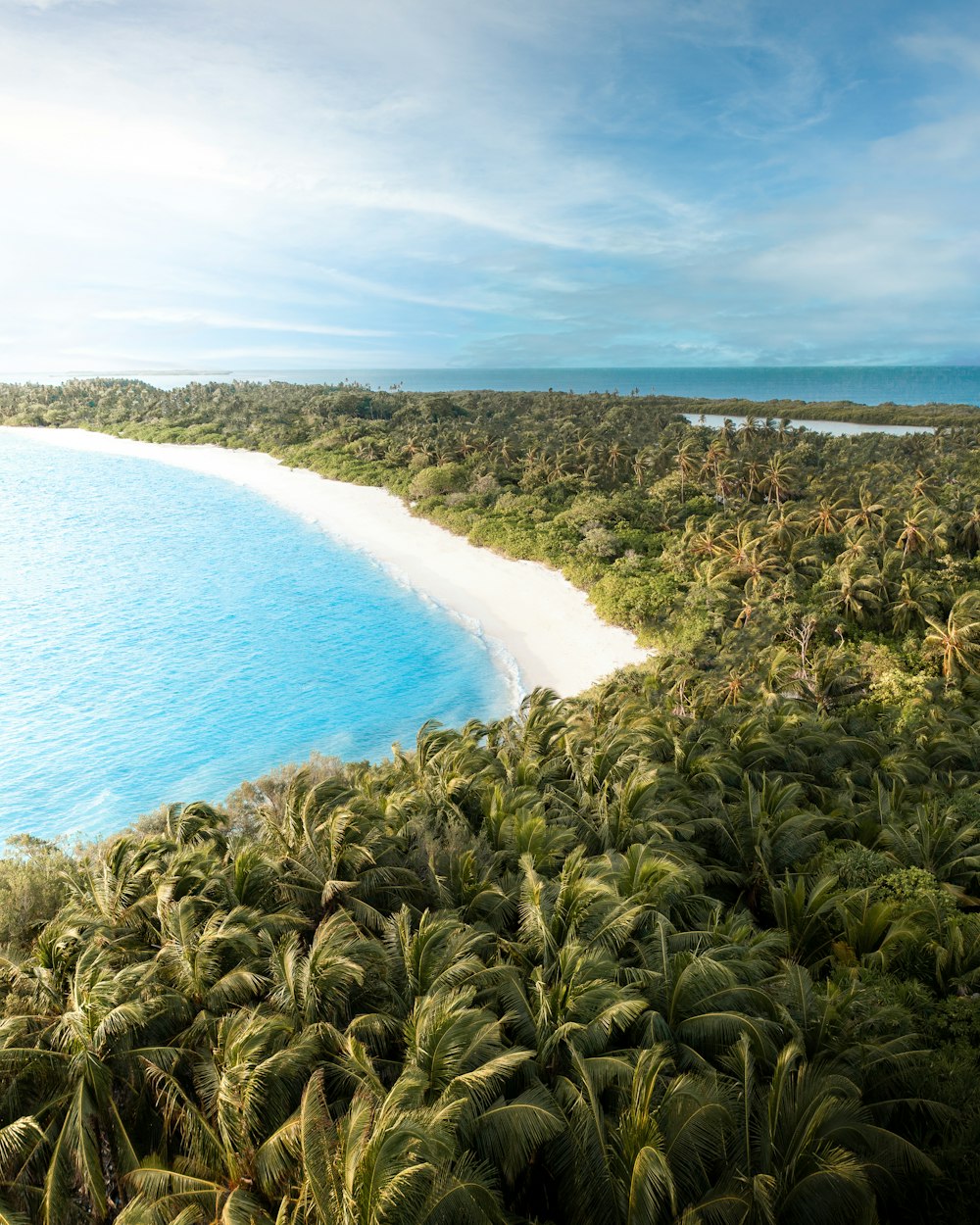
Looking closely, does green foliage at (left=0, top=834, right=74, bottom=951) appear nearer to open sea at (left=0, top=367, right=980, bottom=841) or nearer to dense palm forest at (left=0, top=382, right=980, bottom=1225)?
dense palm forest at (left=0, top=382, right=980, bottom=1225)

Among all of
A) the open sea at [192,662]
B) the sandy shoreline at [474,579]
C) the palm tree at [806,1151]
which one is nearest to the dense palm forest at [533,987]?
the palm tree at [806,1151]

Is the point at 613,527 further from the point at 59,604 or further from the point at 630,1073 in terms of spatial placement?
the point at 630,1073

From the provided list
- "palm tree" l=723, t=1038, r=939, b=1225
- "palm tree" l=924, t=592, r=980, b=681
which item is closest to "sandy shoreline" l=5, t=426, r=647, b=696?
"palm tree" l=924, t=592, r=980, b=681

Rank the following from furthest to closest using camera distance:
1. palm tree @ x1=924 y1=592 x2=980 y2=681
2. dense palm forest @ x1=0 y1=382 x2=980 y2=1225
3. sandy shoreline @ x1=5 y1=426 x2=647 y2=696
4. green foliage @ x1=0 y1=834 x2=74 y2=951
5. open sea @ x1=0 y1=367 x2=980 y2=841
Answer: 1. sandy shoreline @ x1=5 y1=426 x2=647 y2=696
2. palm tree @ x1=924 y1=592 x2=980 y2=681
3. open sea @ x1=0 y1=367 x2=980 y2=841
4. green foliage @ x1=0 y1=834 x2=74 y2=951
5. dense palm forest @ x1=0 y1=382 x2=980 y2=1225

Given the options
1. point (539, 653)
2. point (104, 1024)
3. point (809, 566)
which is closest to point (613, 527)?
point (809, 566)

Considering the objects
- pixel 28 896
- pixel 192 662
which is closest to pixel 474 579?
pixel 192 662

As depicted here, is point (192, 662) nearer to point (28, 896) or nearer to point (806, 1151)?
point (28, 896)

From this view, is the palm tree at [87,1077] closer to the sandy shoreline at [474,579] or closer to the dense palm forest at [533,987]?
the dense palm forest at [533,987]
